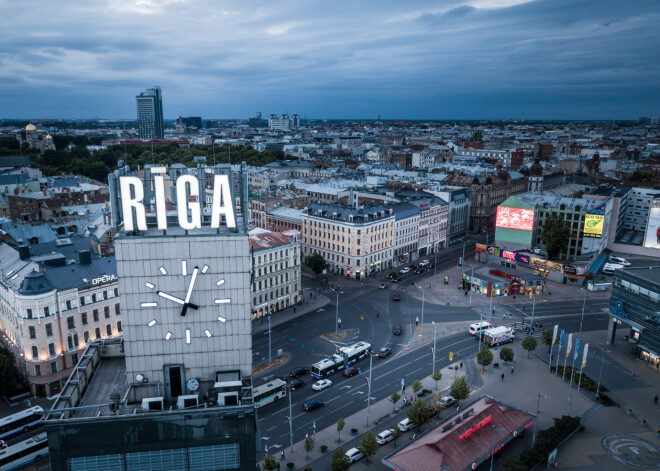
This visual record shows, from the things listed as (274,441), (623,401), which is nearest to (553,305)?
(623,401)

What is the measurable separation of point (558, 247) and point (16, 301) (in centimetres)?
12976

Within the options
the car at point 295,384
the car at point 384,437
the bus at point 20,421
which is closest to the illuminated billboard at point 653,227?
the car at point 384,437

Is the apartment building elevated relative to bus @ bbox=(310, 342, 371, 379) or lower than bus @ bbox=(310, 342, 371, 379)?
elevated

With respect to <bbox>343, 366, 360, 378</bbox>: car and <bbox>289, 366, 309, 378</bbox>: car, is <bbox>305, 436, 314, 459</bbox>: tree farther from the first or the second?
<bbox>343, 366, 360, 378</bbox>: car

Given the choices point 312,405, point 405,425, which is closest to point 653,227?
point 405,425

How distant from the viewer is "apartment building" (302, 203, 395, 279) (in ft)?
428

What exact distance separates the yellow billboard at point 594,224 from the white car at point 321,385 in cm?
9755

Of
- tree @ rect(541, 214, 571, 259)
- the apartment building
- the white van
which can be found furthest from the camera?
tree @ rect(541, 214, 571, 259)

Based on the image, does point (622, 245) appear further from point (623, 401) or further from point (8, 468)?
point (8, 468)

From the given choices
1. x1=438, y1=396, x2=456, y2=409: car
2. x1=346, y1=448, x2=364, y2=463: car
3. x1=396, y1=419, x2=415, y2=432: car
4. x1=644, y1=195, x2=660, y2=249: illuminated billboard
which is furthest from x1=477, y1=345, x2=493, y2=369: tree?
x1=644, y1=195, x2=660, y2=249: illuminated billboard

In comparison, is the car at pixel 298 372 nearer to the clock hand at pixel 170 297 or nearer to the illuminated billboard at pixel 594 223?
the clock hand at pixel 170 297

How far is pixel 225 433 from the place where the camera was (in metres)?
34.7

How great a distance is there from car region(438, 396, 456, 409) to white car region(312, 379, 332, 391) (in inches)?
681

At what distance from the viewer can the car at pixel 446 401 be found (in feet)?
239
